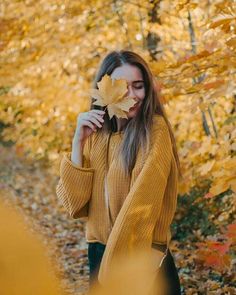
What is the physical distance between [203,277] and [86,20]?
2501 mm

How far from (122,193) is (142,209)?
13 centimetres

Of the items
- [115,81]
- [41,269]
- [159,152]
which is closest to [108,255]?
[159,152]

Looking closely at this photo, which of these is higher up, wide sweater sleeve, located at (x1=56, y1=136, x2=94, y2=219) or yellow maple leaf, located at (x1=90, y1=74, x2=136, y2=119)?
yellow maple leaf, located at (x1=90, y1=74, x2=136, y2=119)

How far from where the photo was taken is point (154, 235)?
1.59 metres

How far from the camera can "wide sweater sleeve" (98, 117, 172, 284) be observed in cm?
144

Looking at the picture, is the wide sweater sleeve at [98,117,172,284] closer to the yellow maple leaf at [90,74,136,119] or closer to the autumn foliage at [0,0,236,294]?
the yellow maple leaf at [90,74,136,119]

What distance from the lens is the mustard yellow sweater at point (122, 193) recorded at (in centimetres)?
146

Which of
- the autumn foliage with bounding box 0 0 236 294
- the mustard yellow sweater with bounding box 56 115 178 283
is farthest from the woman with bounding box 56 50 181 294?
the autumn foliage with bounding box 0 0 236 294

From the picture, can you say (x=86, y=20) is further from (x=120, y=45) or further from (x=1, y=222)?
(x=1, y=222)

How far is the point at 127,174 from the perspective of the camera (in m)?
1.59

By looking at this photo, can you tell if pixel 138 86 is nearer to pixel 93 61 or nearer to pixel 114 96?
pixel 114 96

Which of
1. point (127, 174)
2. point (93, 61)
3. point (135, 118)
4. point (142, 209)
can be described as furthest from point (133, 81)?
point (93, 61)

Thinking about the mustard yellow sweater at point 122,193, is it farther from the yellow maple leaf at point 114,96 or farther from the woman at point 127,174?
the yellow maple leaf at point 114,96

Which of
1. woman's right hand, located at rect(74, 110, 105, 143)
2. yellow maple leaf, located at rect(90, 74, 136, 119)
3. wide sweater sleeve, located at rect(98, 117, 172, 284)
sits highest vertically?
yellow maple leaf, located at rect(90, 74, 136, 119)
